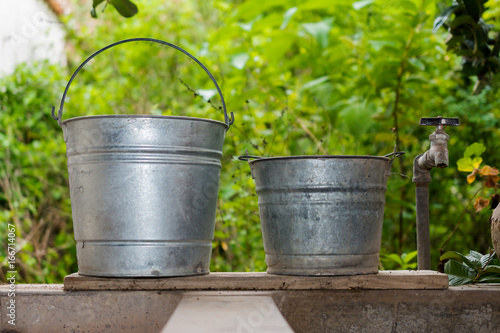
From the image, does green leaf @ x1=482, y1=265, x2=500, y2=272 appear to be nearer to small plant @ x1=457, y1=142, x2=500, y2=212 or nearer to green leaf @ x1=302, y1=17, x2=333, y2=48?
small plant @ x1=457, y1=142, x2=500, y2=212

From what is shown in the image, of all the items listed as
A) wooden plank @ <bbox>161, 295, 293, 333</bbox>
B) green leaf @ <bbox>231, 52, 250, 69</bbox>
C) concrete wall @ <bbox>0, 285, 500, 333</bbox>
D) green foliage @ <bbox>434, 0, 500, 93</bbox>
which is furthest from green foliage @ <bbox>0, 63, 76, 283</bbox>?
green foliage @ <bbox>434, 0, 500, 93</bbox>

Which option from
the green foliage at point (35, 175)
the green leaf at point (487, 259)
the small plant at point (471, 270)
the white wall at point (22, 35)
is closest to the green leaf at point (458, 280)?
the small plant at point (471, 270)

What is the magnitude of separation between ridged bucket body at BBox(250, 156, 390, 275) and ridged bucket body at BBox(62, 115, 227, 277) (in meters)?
0.27

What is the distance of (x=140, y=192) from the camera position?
1607 millimetres

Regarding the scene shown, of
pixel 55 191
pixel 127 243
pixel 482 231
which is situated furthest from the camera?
pixel 55 191

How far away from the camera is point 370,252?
1679 millimetres

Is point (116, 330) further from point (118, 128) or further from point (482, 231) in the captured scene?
point (482, 231)

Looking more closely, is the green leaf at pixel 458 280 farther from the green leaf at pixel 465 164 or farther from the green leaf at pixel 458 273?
the green leaf at pixel 465 164

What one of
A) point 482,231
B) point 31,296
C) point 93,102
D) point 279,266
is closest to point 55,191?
point 93,102

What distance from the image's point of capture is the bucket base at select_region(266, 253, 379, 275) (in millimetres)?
1636

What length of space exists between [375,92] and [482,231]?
107cm

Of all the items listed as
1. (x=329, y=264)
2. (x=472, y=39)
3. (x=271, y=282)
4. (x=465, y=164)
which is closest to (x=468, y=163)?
(x=465, y=164)

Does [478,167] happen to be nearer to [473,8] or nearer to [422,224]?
[422,224]

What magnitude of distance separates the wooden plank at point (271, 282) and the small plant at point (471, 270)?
230 mm
